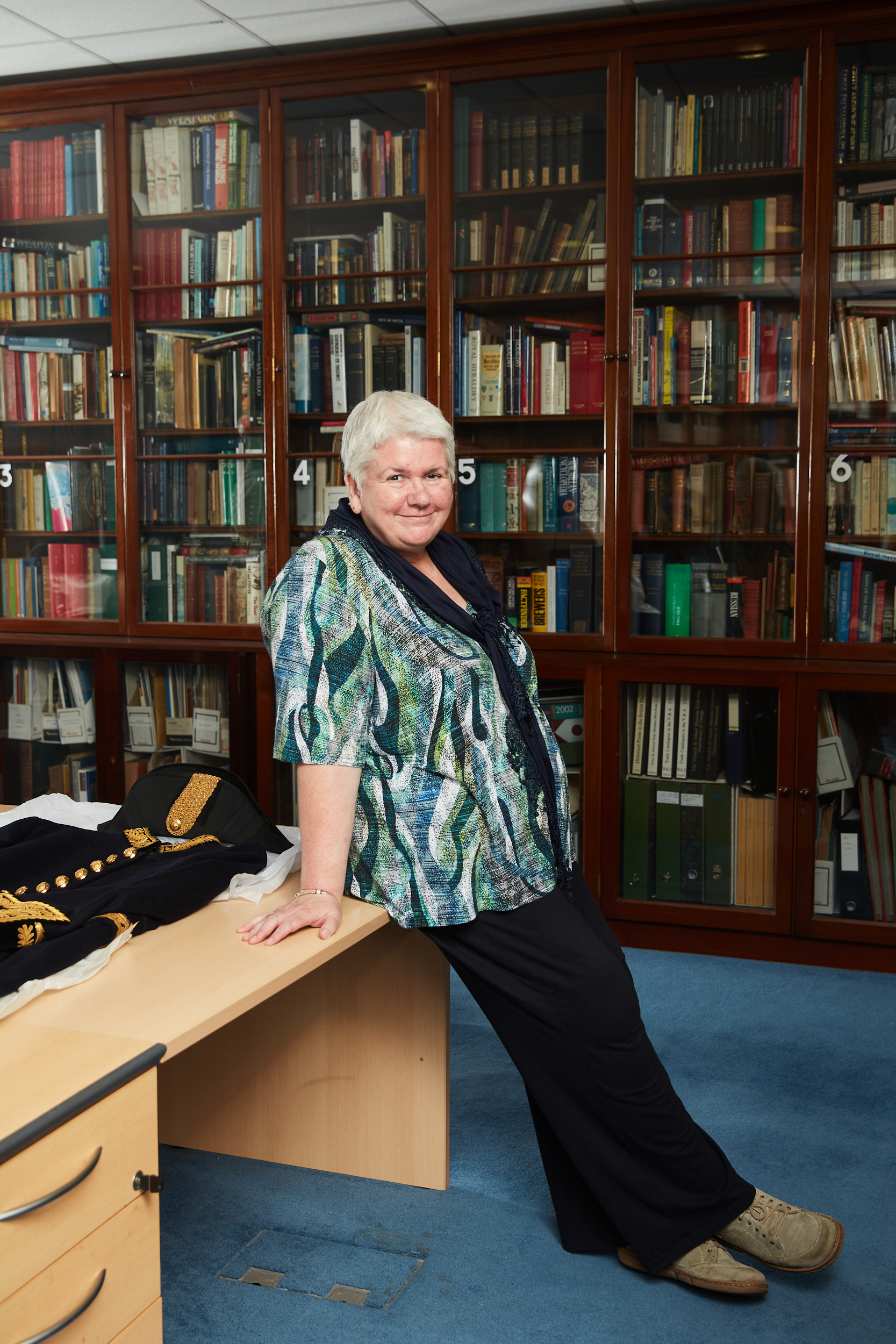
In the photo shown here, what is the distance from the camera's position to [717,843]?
3371 mm

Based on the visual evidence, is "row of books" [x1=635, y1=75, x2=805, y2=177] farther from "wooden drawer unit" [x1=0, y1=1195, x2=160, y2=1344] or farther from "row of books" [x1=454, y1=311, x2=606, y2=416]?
"wooden drawer unit" [x1=0, y1=1195, x2=160, y2=1344]

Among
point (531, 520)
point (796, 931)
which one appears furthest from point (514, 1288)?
point (531, 520)

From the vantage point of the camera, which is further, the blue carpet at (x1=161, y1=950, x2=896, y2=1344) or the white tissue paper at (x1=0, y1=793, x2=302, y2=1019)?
the blue carpet at (x1=161, y1=950, x2=896, y2=1344)

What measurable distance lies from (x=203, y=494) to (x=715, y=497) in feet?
5.54

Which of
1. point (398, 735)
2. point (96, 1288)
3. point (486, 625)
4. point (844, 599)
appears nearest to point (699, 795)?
point (844, 599)

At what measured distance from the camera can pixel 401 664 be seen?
1.73 meters

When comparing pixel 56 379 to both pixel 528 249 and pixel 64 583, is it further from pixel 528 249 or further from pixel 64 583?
pixel 528 249

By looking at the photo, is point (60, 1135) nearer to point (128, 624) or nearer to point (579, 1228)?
point (579, 1228)

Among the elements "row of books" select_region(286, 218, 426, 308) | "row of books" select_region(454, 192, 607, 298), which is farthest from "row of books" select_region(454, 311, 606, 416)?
"row of books" select_region(286, 218, 426, 308)

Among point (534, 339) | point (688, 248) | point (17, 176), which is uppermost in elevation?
point (17, 176)

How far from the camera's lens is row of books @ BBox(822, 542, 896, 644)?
10.5 feet

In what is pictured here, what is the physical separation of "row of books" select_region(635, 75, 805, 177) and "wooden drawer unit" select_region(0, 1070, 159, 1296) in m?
2.96

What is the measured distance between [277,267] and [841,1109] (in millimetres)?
2867

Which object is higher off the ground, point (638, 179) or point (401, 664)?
point (638, 179)
